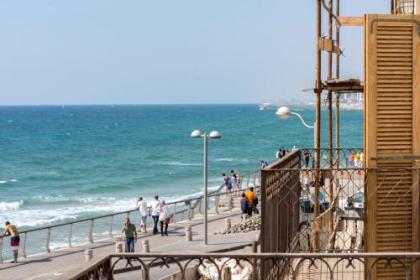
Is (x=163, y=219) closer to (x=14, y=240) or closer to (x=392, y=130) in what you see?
(x=14, y=240)

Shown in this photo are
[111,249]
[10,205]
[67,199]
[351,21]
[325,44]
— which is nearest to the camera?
[351,21]

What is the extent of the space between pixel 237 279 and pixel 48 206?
3927cm

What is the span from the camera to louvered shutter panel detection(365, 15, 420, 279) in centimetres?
1058

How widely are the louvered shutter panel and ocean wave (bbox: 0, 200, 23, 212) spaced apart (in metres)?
42.9

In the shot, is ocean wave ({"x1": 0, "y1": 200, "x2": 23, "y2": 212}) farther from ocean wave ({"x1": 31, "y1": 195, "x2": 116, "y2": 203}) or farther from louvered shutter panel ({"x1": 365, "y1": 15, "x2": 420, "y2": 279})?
louvered shutter panel ({"x1": 365, "y1": 15, "x2": 420, "y2": 279})

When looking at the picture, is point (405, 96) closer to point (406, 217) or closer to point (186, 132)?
point (406, 217)

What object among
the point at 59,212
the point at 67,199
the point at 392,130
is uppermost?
the point at 392,130

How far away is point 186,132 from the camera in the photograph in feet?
501

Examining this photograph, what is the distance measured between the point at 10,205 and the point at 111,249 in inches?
1268

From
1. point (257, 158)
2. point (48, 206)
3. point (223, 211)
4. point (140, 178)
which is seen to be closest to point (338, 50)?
point (223, 211)

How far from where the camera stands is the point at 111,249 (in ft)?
77.6

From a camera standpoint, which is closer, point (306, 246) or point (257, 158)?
point (306, 246)

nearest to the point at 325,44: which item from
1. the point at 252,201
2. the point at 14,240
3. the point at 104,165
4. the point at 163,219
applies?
the point at 163,219

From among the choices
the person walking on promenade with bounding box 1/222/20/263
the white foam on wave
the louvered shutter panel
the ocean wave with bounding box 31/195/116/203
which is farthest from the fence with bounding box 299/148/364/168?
the ocean wave with bounding box 31/195/116/203
